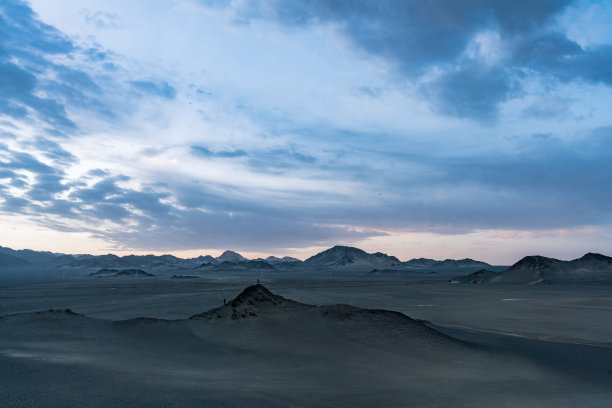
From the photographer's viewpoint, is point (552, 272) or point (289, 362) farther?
point (552, 272)

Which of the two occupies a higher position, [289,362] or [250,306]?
[250,306]

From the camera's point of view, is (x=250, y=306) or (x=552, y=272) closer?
(x=250, y=306)

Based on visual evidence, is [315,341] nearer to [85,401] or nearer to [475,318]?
[85,401]

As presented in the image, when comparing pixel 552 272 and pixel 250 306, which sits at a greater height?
pixel 250 306

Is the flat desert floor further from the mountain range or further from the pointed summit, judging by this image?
the mountain range

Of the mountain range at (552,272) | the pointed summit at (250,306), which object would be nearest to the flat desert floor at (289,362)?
the pointed summit at (250,306)

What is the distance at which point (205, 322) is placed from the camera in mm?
20781

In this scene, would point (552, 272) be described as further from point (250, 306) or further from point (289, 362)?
point (289, 362)

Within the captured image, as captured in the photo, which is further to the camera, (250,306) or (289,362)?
(250,306)

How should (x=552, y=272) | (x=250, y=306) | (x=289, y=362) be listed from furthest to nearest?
(x=552, y=272), (x=250, y=306), (x=289, y=362)

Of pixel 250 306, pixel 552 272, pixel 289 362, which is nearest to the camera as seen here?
pixel 289 362


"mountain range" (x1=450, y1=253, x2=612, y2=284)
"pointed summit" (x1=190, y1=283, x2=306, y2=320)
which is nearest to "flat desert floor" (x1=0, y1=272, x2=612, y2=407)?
"pointed summit" (x1=190, y1=283, x2=306, y2=320)

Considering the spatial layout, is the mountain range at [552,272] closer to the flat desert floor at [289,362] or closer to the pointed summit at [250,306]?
the flat desert floor at [289,362]

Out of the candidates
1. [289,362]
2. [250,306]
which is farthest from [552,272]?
[289,362]
